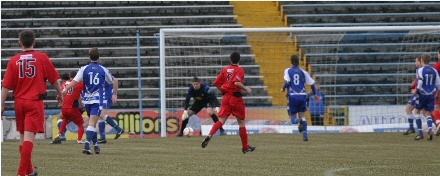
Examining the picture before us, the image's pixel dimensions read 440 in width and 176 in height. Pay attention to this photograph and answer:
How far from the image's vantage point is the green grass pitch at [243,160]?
1102 cm

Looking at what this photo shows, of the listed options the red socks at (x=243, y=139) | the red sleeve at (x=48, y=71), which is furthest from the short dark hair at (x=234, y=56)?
the red sleeve at (x=48, y=71)

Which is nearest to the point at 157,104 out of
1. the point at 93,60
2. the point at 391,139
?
the point at 391,139

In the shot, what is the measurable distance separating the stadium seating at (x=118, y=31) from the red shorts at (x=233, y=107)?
12755 mm

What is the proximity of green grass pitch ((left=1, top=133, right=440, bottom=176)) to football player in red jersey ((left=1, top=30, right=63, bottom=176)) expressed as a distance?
93cm

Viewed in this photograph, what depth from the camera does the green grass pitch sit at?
1102 centimetres

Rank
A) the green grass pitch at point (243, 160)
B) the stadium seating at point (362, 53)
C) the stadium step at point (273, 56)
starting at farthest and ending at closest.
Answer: the stadium seating at point (362, 53) < the stadium step at point (273, 56) < the green grass pitch at point (243, 160)

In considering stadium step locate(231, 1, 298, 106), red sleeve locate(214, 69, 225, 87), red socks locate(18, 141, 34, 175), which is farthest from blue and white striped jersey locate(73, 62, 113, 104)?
stadium step locate(231, 1, 298, 106)

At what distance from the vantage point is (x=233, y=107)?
14.9 meters

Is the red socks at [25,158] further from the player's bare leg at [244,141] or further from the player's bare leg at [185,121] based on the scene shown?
the player's bare leg at [185,121]

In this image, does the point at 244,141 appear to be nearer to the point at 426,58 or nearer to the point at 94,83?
the point at 94,83

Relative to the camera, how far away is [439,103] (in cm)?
1998

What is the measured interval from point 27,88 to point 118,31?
71.6ft

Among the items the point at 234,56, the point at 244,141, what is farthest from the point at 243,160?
the point at 234,56

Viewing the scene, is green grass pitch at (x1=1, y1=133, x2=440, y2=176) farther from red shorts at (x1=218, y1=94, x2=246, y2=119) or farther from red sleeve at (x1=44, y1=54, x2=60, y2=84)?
red sleeve at (x1=44, y1=54, x2=60, y2=84)
